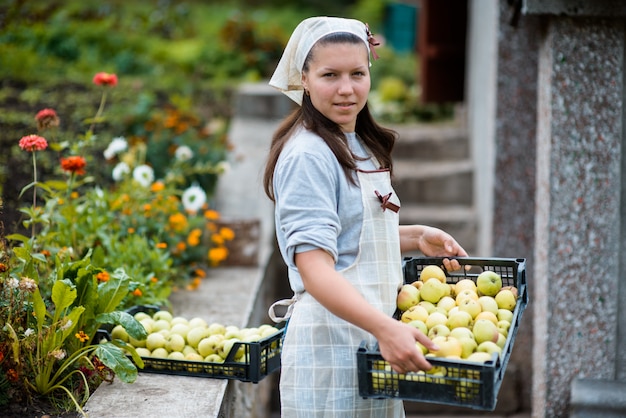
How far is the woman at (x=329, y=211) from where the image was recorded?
8.09 ft

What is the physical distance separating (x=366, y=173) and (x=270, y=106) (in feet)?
23.2

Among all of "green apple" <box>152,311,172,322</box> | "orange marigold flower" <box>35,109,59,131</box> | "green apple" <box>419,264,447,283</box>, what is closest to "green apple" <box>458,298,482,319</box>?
"green apple" <box>419,264,447,283</box>

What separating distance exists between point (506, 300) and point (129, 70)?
31.4 feet

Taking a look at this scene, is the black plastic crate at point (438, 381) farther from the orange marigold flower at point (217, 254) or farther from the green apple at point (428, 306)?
the orange marigold flower at point (217, 254)

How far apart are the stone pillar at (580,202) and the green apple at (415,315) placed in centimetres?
190

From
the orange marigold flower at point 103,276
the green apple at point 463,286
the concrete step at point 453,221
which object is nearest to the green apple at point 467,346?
the green apple at point 463,286

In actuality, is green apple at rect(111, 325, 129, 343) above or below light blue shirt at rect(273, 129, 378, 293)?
below

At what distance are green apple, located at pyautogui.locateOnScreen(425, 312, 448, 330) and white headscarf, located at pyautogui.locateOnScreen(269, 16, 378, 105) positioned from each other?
2.66 feet

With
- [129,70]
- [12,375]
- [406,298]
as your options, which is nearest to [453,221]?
[406,298]

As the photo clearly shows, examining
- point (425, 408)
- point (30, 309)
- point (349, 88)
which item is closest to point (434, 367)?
point (349, 88)

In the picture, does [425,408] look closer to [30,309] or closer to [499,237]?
[499,237]

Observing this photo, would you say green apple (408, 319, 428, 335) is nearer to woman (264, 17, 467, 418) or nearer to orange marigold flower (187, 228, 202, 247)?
woman (264, 17, 467, 418)

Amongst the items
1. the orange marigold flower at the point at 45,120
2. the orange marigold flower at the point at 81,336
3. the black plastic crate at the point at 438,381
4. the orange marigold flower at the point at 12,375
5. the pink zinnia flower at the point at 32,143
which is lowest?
the orange marigold flower at the point at 12,375

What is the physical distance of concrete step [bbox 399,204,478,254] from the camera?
750 centimetres
